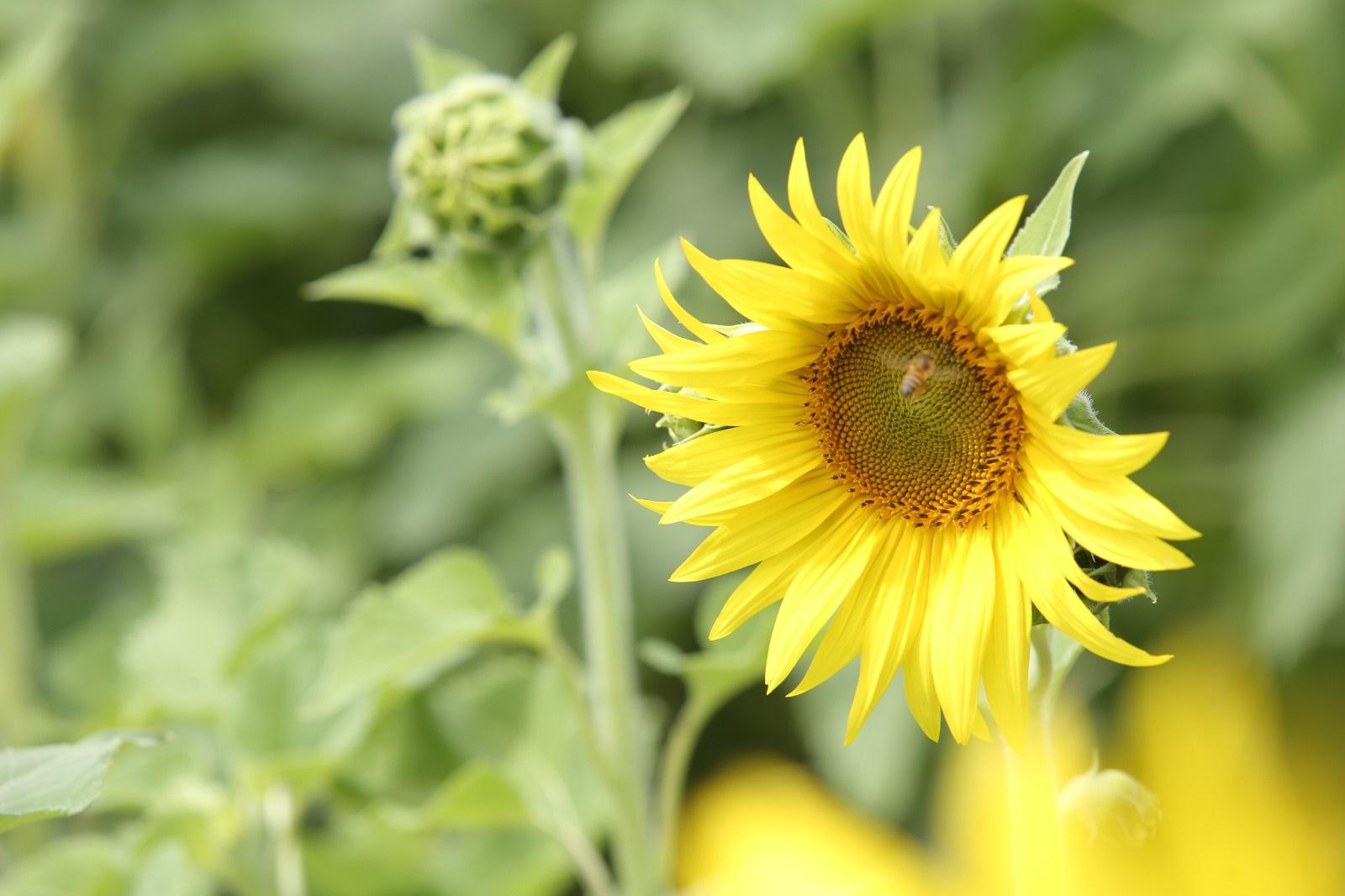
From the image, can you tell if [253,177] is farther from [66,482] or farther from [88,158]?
[66,482]

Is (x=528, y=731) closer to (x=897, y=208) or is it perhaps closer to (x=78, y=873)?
(x=78, y=873)

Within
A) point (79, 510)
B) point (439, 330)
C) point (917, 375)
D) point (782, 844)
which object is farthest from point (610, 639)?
point (439, 330)

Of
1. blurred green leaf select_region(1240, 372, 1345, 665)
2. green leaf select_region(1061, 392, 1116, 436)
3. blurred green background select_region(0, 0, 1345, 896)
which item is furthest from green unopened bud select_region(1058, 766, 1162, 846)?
blurred green leaf select_region(1240, 372, 1345, 665)

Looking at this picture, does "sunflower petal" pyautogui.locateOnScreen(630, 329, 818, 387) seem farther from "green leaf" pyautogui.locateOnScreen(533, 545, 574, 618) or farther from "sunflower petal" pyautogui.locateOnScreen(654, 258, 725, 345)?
"green leaf" pyautogui.locateOnScreen(533, 545, 574, 618)

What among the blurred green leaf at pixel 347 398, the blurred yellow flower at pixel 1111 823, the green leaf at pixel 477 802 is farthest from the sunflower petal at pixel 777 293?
the blurred green leaf at pixel 347 398

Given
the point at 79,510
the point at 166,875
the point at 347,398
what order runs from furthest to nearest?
the point at 347,398
the point at 79,510
the point at 166,875

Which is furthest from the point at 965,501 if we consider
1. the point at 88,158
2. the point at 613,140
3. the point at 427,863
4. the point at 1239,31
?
the point at 88,158
